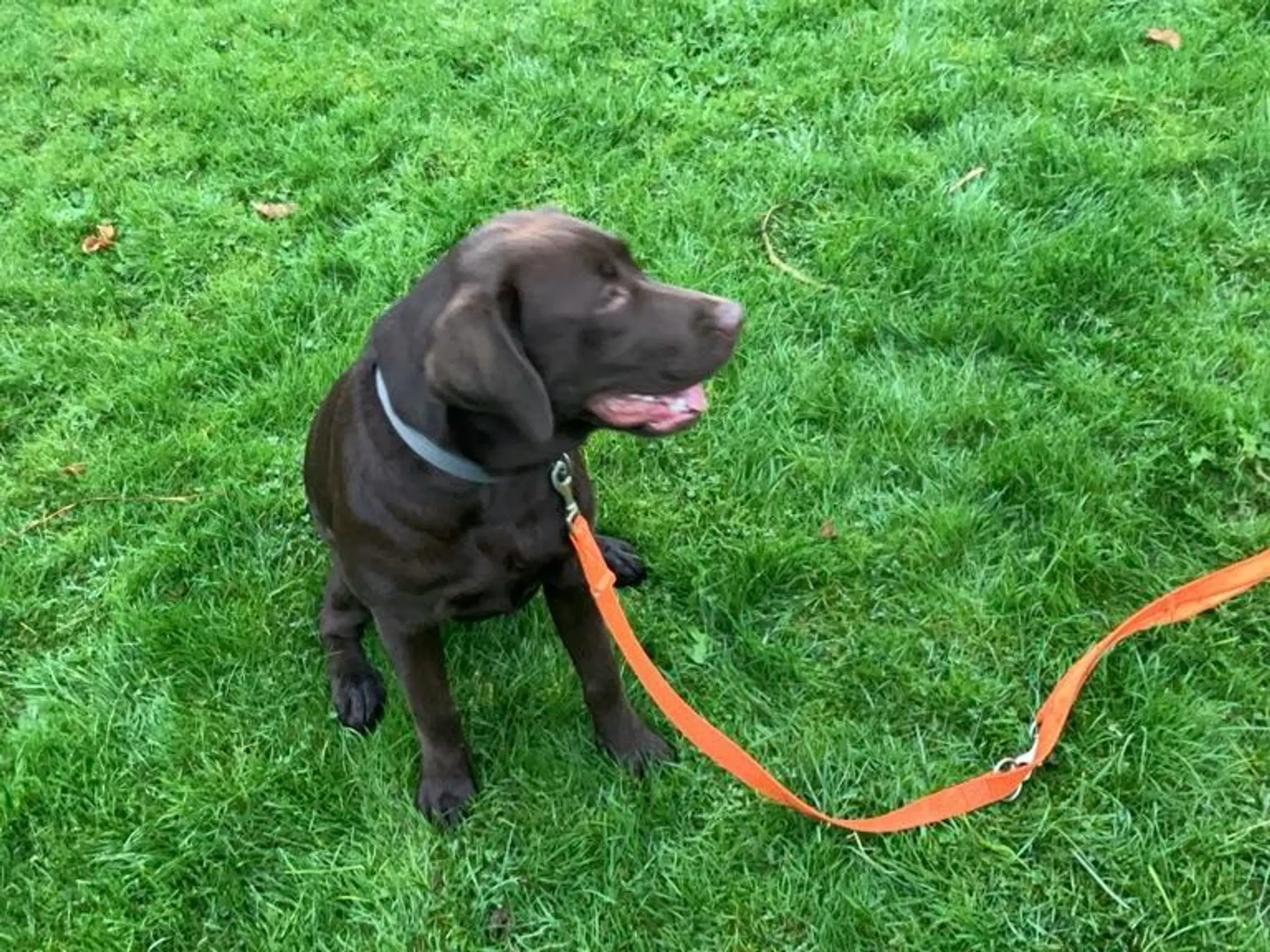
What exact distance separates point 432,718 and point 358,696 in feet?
1.17

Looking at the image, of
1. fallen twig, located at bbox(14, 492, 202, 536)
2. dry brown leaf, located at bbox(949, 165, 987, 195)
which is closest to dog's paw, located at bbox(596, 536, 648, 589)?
fallen twig, located at bbox(14, 492, 202, 536)

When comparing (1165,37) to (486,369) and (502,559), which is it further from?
(486,369)

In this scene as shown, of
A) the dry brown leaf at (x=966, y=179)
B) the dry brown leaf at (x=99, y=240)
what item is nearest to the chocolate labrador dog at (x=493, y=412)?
the dry brown leaf at (x=966, y=179)

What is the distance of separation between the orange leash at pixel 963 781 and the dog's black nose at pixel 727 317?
0.42 meters

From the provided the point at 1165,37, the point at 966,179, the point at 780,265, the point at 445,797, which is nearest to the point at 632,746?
the point at 445,797

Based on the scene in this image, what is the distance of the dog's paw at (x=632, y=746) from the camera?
2.95m

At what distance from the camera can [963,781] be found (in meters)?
2.85

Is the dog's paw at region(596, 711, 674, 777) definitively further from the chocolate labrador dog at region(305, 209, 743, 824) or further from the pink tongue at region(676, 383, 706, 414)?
the pink tongue at region(676, 383, 706, 414)

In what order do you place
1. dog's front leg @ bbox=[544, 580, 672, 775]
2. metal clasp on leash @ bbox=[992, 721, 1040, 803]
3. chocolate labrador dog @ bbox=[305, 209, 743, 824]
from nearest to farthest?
chocolate labrador dog @ bbox=[305, 209, 743, 824] → metal clasp on leash @ bbox=[992, 721, 1040, 803] → dog's front leg @ bbox=[544, 580, 672, 775]

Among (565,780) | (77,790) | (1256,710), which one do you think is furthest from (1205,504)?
(77,790)

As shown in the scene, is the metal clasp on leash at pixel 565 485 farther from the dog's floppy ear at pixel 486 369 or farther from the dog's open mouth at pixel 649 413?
the dog's floppy ear at pixel 486 369

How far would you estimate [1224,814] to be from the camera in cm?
268

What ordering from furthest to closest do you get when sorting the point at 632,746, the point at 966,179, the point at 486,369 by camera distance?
the point at 966,179 → the point at 632,746 → the point at 486,369

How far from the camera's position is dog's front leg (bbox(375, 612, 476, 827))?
2.76 meters
